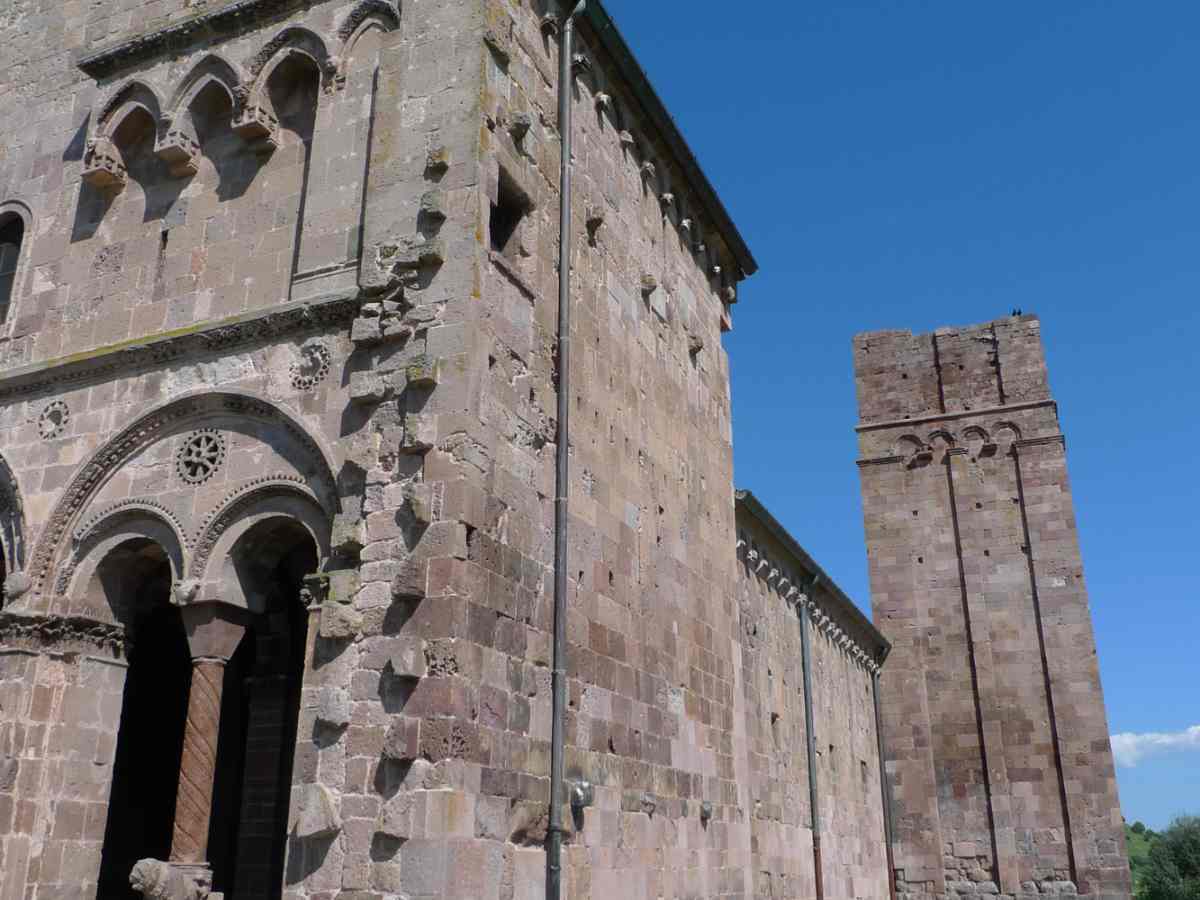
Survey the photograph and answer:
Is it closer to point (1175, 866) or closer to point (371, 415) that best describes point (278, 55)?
point (371, 415)

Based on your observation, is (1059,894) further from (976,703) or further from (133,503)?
(133,503)

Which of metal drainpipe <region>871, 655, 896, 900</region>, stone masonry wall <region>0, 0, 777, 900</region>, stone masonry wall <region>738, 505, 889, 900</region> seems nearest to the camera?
stone masonry wall <region>0, 0, 777, 900</region>

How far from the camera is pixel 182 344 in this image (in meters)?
10.1

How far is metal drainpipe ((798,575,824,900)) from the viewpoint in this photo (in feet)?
64.8

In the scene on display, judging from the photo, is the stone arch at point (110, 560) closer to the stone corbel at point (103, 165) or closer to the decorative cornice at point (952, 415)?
the stone corbel at point (103, 165)

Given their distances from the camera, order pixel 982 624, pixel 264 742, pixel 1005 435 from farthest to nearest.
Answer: pixel 1005 435 → pixel 982 624 → pixel 264 742

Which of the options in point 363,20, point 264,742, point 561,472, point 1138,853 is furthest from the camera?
point 1138,853

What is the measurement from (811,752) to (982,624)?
1165cm

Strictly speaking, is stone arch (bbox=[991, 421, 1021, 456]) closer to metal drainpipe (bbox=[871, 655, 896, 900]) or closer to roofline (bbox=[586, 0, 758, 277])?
→ metal drainpipe (bbox=[871, 655, 896, 900])

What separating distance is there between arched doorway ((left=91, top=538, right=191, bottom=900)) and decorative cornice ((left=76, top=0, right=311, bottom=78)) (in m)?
5.76

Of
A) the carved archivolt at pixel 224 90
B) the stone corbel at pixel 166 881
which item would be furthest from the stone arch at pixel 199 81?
the stone corbel at pixel 166 881

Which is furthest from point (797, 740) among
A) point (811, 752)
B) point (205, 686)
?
point (205, 686)

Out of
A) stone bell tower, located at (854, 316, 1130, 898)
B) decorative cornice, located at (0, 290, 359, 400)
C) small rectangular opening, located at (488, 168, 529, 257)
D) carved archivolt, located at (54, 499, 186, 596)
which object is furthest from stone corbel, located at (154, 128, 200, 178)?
stone bell tower, located at (854, 316, 1130, 898)

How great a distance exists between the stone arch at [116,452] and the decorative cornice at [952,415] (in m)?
26.1
